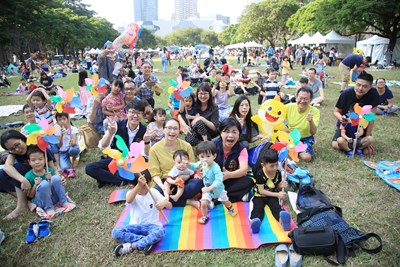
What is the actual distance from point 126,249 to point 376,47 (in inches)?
1022

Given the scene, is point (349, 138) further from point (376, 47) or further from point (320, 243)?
point (376, 47)

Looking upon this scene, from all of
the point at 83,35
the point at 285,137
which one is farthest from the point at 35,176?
the point at 83,35

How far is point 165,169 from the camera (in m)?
3.57

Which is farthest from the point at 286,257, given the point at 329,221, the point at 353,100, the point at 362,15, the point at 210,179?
the point at 362,15

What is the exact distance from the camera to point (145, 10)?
6983 inches

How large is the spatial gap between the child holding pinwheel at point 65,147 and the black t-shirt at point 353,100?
14.7 ft

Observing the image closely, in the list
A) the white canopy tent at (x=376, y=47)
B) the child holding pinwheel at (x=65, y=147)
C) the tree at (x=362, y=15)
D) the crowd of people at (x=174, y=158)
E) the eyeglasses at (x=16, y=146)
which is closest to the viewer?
the crowd of people at (x=174, y=158)

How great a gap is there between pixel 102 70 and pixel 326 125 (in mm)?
5298

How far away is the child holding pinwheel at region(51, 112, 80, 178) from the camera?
4.42 metres

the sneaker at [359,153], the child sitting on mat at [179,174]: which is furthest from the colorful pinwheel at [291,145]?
the sneaker at [359,153]

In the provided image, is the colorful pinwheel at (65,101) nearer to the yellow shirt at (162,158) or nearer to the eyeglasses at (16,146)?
the eyeglasses at (16,146)

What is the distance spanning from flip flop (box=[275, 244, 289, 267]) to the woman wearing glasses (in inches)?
110

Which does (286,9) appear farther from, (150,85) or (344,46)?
(150,85)

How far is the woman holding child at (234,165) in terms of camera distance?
3418 mm
